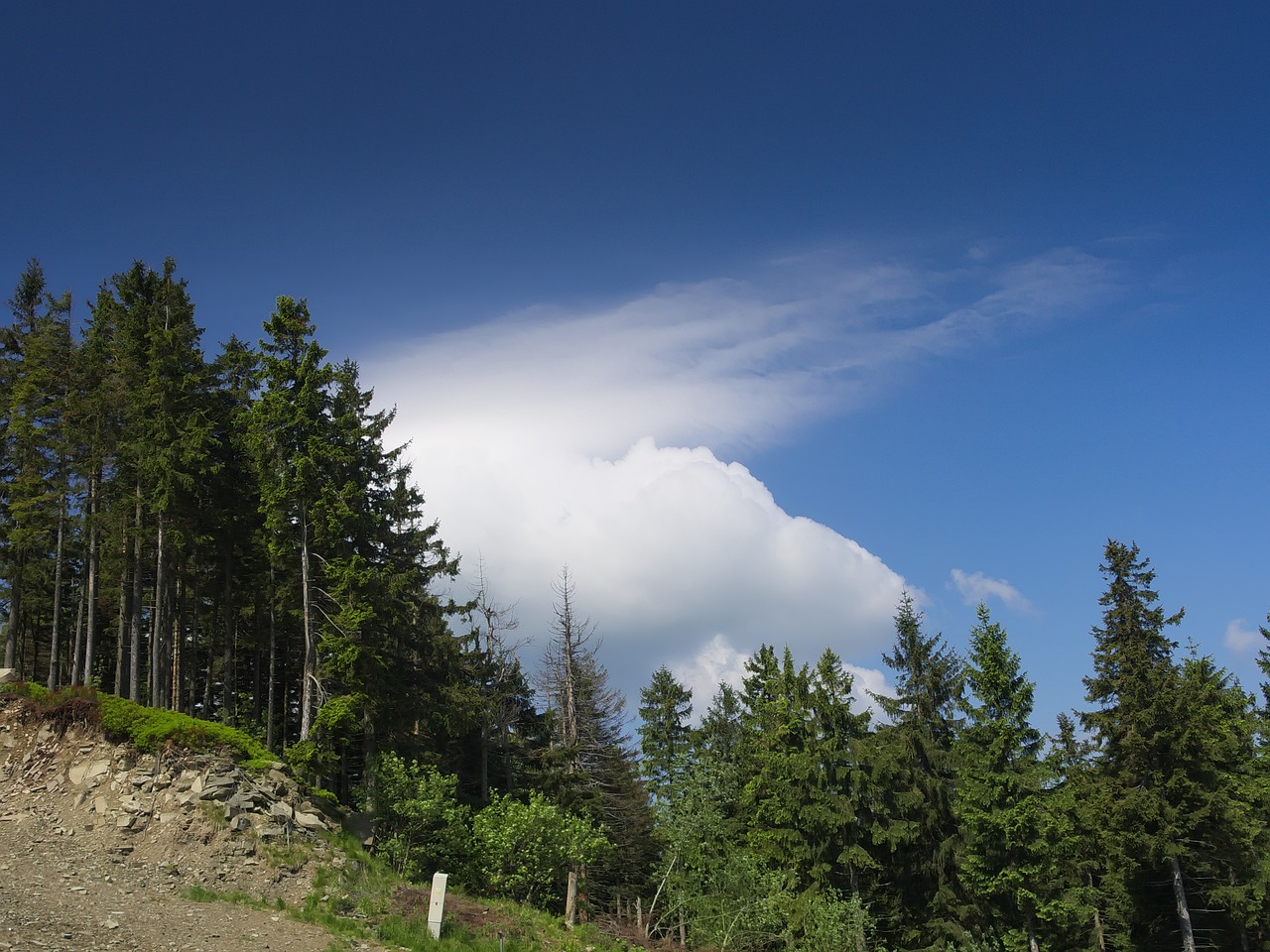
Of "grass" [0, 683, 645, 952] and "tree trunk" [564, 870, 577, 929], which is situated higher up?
"grass" [0, 683, 645, 952]

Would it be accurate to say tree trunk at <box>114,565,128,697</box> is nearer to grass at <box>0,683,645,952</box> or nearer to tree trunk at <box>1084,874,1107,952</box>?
grass at <box>0,683,645,952</box>

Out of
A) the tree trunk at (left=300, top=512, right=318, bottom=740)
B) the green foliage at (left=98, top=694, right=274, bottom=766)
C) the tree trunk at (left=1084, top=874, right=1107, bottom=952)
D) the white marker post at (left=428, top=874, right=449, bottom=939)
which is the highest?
the tree trunk at (left=300, top=512, right=318, bottom=740)

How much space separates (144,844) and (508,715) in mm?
17640

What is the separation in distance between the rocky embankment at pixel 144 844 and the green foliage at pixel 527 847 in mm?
5570

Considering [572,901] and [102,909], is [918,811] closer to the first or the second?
[572,901]

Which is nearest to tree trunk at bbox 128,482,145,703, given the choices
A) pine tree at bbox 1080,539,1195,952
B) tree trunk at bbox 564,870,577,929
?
tree trunk at bbox 564,870,577,929

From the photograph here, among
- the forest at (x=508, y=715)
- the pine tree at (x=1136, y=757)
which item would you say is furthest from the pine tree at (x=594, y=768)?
the pine tree at (x=1136, y=757)

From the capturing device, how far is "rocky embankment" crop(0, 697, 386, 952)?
54.7ft

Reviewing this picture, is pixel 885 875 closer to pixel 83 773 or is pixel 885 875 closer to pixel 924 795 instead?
pixel 924 795

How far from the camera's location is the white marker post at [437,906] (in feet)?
64.8

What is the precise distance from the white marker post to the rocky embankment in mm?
2422

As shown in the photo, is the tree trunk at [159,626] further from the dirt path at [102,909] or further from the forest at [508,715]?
the dirt path at [102,909]

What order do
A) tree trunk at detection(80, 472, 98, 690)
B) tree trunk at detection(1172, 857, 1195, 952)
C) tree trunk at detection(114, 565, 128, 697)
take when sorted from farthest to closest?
tree trunk at detection(1172, 857, 1195, 952) → tree trunk at detection(114, 565, 128, 697) → tree trunk at detection(80, 472, 98, 690)

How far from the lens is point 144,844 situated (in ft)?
69.9
